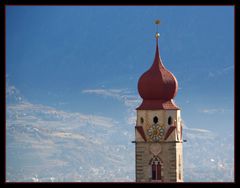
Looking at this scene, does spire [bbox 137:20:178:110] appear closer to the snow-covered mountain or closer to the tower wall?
the tower wall

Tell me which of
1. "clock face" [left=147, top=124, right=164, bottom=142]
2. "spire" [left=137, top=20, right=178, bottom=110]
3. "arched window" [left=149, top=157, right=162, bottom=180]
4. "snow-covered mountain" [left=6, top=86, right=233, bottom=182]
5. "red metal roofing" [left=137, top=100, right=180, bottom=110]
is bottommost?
"arched window" [left=149, top=157, right=162, bottom=180]

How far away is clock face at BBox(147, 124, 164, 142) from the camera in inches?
2169

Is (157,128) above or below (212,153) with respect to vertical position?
below

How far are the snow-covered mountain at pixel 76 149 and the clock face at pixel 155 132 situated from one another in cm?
11389

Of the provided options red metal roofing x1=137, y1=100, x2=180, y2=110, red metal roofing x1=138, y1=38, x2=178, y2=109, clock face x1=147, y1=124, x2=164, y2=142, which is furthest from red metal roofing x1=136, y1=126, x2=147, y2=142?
red metal roofing x1=138, y1=38, x2=178, y2=109

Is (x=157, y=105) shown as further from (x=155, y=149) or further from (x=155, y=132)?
(x=155, y=149)

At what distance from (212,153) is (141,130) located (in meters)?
145

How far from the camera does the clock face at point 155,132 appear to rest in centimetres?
5509

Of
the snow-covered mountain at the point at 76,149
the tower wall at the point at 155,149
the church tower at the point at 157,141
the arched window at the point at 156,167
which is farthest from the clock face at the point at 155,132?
the snow-covered mountain at the point at 76,149

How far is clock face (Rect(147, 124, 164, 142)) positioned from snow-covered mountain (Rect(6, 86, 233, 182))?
11389 centimetres

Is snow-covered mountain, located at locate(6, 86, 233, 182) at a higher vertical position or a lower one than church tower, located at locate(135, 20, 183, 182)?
higher

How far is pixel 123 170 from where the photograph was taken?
174m
